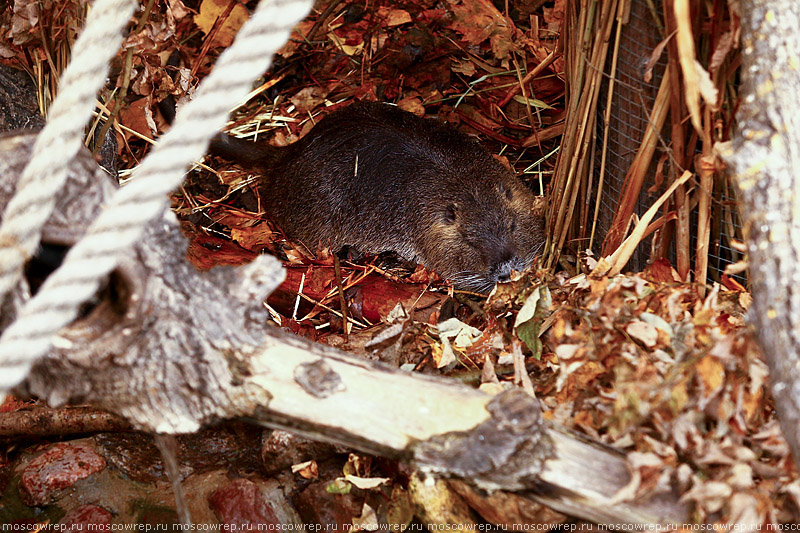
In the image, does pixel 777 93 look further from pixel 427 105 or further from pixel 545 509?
pixel 427 105

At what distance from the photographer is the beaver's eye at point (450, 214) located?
4.00 m

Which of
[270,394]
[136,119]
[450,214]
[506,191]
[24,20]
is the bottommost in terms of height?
[136,119]

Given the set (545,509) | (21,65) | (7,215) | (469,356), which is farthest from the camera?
(21,65)

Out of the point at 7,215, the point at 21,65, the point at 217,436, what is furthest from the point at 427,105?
the point at 7,215

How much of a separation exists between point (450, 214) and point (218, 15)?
Answer: 6.61 ft

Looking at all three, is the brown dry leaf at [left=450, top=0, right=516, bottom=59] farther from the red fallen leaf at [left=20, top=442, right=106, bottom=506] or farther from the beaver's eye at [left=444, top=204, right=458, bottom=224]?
the red fallen leaf at [left=20, top=442, right=106, bottom=506]

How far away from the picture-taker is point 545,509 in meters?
2.10

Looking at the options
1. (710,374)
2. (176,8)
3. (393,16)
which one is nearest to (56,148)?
(710,374)

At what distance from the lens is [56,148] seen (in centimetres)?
153

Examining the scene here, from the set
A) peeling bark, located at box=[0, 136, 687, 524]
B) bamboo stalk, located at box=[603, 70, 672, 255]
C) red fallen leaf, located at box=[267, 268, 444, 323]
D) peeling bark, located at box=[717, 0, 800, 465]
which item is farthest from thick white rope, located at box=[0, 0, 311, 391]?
red fallen leaf, located at box=[267, 268, 444, 323]

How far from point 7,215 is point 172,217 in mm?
389

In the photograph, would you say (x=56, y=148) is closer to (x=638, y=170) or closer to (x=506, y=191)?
(x=638, y=170)

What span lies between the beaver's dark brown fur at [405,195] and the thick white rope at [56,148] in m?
2.48

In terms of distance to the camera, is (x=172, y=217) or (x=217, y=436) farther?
(x=217, y=436)
